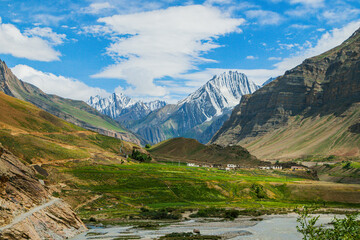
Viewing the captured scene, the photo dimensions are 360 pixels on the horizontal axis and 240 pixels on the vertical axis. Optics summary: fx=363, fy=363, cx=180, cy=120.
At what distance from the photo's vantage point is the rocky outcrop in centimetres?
6066

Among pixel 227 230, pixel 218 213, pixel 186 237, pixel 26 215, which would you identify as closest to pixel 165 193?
pixel 218 213

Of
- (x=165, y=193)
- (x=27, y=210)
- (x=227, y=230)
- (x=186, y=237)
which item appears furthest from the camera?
(x=165, y=193)

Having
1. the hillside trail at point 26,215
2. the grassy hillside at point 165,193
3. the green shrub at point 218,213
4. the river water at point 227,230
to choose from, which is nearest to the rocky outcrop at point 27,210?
the hillside trail at point 26,215

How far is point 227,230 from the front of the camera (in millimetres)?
89688

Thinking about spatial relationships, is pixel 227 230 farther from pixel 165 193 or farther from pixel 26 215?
pixel 165 193

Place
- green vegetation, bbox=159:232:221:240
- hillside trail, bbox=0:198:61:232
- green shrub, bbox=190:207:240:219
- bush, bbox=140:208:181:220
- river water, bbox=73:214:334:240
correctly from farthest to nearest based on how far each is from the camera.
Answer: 1. green shrub, bbox=190:207:240:219
2. bush, bbox=140:208:181:220
3. river water, bbox=73:214:334:240
4. green vegetation, bbox=159:232:221:240
5. hillside trail, bbox=0:198:61:232

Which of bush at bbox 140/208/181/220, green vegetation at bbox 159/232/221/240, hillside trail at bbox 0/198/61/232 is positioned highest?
hillside trail at bbox 0/198/61/232

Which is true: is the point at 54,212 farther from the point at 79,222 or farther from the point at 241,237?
the point at 241,237

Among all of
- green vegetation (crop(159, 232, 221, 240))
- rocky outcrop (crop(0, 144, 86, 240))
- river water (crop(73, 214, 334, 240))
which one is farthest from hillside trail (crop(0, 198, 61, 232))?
green vegetation (crop(159, 232, 221, 240))

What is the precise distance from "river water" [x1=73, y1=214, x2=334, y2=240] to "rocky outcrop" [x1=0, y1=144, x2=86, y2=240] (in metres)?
5.24

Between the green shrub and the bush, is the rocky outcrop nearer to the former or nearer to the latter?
the bush

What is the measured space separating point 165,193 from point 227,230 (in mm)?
58307

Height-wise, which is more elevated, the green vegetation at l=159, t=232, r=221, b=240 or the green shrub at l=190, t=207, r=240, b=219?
the green vegetation at l=159, t=232, r=221, b=240

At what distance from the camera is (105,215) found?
114312 mm
